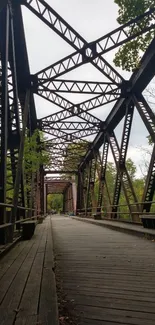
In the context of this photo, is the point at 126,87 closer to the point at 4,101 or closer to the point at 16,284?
the point at 4,101

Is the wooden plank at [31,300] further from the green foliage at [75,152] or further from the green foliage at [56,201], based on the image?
the green foliage at [56,201]

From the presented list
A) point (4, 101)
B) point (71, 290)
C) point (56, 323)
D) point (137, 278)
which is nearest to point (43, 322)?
point (56, 323)

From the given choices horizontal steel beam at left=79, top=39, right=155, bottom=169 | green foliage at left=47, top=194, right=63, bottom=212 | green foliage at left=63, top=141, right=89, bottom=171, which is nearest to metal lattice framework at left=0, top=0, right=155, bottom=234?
horizontal steel beam at left=79, top=39, right=155, bottom=169

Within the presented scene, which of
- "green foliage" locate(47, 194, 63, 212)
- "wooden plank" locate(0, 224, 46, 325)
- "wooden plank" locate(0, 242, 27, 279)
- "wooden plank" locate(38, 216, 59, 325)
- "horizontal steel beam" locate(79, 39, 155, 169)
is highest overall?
"horizontal steel beam" locate(79, 39, 155, 169)

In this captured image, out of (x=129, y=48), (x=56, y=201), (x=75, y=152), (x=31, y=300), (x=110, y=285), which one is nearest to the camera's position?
(x=31, y=300)

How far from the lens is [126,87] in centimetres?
1237

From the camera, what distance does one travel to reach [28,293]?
2.66 metres

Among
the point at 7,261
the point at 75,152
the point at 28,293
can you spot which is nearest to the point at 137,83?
the point at 7,261

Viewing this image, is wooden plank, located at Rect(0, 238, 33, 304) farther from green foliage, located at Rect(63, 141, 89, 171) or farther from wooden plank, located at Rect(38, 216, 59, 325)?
green foliage, located at Rect(63, 141, 89, 171)

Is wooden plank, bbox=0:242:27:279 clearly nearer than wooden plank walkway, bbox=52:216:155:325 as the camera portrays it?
Answer: No

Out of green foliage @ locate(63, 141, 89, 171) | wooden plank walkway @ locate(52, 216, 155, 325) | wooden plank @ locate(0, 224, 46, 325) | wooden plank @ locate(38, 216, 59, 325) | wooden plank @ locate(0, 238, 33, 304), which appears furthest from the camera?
green foliage @ locate(63, 141, 89, 171)

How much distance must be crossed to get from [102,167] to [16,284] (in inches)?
651

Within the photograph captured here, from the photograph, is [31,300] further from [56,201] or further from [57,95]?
[56,201]

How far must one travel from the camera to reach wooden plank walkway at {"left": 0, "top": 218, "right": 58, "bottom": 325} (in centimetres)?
202
